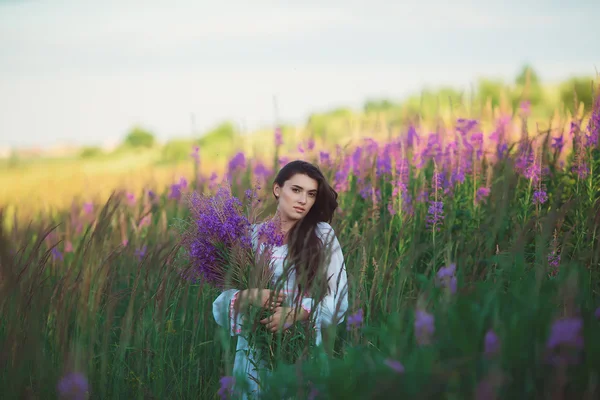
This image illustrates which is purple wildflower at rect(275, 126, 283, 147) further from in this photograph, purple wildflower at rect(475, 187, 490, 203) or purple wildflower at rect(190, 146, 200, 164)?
purple wildflower at rect(475, 187, 490, 203)

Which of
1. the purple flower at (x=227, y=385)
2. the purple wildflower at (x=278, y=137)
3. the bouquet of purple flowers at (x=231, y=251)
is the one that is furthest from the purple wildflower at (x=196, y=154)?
the purple flower at (x=227, y=385)

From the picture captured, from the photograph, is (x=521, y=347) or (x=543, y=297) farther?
(x=543, y=297)

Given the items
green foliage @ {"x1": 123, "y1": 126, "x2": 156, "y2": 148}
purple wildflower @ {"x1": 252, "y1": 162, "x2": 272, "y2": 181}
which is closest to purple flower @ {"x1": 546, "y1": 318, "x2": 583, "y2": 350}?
purple wildflower @ {"x1": 252, "y1": 162, "x2": 272, "y2": 181}

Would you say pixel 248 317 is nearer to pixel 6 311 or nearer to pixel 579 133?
pixel 6 311

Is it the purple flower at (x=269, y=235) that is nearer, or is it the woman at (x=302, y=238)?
the purple flower at (x=269, y=235)

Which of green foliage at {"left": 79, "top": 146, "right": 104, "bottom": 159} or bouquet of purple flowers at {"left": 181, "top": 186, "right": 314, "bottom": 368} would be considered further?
green foliage at {"left": 79, "top": 146, "right": 104, "bottom": 159}

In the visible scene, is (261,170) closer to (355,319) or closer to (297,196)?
(297,196)

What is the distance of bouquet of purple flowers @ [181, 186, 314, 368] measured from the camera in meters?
2.49

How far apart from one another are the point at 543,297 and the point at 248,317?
1.20 m

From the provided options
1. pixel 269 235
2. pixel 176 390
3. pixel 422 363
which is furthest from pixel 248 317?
pixel 422 363

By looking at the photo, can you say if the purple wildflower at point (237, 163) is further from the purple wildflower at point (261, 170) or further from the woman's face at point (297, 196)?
the woman's face at point (297, 196)

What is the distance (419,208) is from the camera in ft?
14.1

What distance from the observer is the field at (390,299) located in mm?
1572

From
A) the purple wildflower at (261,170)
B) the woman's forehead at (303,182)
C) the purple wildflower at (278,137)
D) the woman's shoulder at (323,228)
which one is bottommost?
the purple wildflower at (261,170)
